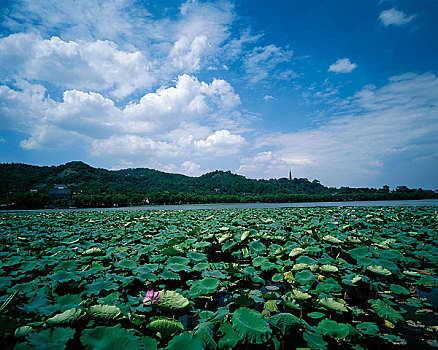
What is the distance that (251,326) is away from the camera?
197cm

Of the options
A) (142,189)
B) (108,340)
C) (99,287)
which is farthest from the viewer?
(142,189)

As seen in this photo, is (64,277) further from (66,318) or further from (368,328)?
(368,328)

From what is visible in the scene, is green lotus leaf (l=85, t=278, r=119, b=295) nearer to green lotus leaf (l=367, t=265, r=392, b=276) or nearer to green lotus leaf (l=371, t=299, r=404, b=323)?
green lotus leaf (l=371, t=299, r=404, b=323)

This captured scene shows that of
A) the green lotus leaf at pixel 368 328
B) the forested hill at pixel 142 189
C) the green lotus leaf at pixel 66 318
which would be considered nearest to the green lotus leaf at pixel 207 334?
the green lotus leaf at pixel 66 318

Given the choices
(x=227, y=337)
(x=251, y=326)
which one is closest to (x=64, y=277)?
(x=227, y=337)

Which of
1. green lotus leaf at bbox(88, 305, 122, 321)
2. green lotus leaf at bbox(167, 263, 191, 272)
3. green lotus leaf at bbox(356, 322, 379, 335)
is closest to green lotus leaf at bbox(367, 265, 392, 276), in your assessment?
green lotus leaf at bbox(356, 322, 379, 335)

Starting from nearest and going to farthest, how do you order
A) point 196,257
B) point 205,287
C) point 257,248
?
point 205,287 < point 196,257 < point 257,248

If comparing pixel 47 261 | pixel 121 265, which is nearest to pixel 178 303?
pixel 121 265

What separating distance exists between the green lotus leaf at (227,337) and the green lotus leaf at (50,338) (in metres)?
1.23

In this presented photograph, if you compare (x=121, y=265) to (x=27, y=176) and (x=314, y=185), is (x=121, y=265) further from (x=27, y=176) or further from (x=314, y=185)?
(x=314, y=185)

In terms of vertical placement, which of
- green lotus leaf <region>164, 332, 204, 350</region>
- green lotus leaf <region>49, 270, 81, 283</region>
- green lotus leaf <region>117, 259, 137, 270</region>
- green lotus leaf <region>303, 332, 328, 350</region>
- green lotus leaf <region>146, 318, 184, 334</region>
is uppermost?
green lotus leaf <region>164, 332, 204, 350</region>

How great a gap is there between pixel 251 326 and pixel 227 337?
0.80 feet

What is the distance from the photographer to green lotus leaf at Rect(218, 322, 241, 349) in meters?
1.81

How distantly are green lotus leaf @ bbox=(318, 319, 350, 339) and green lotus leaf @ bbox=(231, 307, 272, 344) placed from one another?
0.73 metres
